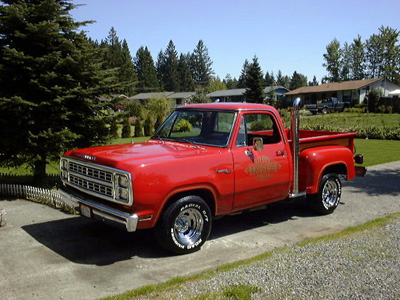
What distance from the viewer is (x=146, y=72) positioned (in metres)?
105

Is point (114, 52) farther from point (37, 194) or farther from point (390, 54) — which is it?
point (37, 194)

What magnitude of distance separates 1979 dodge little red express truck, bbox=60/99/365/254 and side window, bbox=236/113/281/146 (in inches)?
0.6

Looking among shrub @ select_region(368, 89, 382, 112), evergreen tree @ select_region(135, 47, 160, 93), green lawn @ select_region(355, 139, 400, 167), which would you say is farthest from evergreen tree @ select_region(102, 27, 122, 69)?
green lawn @ select_region(355, 139, 400, 167)

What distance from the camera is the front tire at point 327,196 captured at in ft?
23.9

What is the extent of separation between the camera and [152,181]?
16.0ft

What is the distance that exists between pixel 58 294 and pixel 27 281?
571 millimetres

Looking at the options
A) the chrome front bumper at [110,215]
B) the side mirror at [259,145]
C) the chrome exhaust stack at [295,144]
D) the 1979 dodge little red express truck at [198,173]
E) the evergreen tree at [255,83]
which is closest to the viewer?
the chrome front bumper at [110,215]

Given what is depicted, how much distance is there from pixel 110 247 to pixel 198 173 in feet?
5.66

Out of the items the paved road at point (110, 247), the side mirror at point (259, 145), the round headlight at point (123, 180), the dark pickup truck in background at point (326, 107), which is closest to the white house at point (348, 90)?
the dark pickup truck in background at point (326, 107)

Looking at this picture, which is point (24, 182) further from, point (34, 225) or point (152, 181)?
point (152, 181)

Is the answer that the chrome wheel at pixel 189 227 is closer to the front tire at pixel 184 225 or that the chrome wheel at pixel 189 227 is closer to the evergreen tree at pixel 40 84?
the front tire at pixel 184 225

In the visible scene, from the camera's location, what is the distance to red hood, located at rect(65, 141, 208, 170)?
5.03m

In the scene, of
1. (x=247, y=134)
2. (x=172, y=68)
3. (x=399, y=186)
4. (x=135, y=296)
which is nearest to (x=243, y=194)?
(x=247, y=134)

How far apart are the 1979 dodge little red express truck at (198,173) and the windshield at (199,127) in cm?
2
